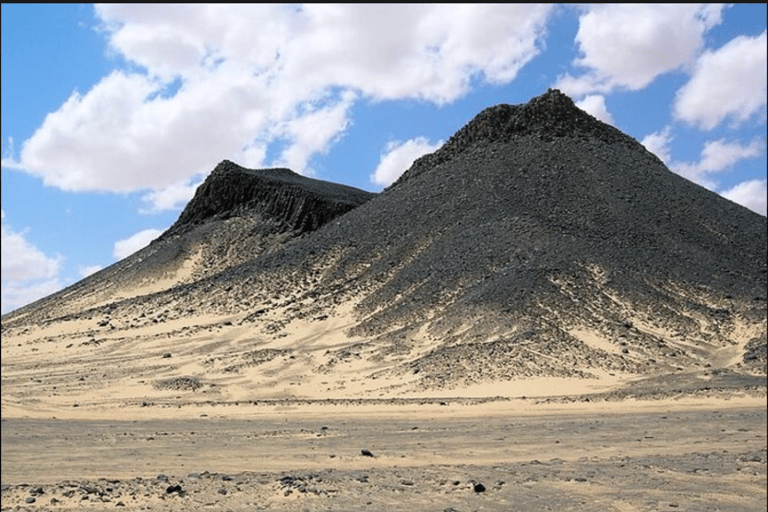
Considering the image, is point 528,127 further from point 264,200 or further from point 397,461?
point 397,461

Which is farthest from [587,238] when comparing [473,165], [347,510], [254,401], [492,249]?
[347,510]

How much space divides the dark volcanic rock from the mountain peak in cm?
1328

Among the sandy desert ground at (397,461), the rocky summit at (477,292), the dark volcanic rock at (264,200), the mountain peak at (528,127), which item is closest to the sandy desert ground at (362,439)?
the sandy desert ground at (397,461)

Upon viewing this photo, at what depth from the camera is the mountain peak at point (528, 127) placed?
218 ft

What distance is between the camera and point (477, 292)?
41.0 m

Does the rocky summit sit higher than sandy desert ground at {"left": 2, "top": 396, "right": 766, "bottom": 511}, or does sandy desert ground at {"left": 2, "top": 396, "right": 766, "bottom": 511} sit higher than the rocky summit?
the rocky summit

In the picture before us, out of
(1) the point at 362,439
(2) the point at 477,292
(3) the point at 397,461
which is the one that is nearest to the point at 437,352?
(2) the point at 477,292

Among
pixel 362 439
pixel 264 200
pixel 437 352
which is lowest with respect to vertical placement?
pixel 362 439

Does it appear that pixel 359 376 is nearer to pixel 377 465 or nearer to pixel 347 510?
pixel 377 465

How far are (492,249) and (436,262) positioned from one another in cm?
339

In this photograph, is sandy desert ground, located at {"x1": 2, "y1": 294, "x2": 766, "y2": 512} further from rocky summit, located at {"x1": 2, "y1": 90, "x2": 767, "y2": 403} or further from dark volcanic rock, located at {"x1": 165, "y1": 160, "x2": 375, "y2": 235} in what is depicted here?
dark volcanic rock, located at {"x1": 165, "y1": 160, "x2": 375, "y2": 235}

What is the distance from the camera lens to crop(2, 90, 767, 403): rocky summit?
32.8 m

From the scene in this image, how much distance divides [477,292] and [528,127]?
96.3 feet

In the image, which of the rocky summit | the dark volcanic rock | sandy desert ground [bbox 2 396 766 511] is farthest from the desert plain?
the dark volcanic rock
